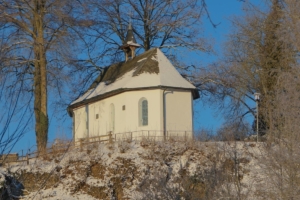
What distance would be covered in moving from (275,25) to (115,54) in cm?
1020

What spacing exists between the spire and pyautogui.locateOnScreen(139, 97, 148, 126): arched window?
560 cm

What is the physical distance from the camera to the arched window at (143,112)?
29.8m

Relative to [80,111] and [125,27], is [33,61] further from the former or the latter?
[125,27]

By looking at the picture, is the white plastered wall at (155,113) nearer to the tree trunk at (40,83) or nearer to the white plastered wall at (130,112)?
the white plastered wall at (130,112)

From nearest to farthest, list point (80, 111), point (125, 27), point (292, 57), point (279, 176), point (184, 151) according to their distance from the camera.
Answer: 1. point (279, 176)
2. point (184, 151)
3. point (292, 57)
4. point (80, 111)
5. point (125, 27)

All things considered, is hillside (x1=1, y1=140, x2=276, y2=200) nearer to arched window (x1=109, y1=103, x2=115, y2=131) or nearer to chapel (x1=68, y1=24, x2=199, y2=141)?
chapel (x1=68, y1=24, x2=199, y2=141)

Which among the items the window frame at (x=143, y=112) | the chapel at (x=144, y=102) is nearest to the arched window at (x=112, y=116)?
the chapel at (x=144, y=102)

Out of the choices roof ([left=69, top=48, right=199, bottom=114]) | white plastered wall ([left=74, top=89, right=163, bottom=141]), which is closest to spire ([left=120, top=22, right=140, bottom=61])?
roof ([left=69, top=48, right=199, bottom=114])

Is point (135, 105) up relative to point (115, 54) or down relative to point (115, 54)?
down

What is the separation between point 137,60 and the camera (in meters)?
33.5

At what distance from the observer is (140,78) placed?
30781 millimetres

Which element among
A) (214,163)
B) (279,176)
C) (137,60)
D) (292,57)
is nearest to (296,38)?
(292,57)

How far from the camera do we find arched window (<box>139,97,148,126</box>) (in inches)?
1173

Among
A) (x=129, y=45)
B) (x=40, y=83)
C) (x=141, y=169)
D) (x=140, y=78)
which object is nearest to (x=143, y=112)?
(x=140, y=78)
